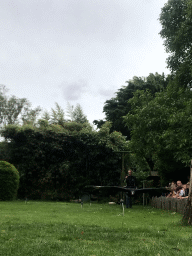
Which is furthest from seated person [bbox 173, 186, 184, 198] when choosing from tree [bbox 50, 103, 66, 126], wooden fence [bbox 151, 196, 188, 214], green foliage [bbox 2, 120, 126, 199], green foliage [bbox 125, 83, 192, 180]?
tree [bbox 50, 103, 66, 126]

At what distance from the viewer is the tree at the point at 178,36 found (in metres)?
16.4

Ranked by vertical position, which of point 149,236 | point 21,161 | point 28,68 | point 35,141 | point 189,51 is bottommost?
point 149,236

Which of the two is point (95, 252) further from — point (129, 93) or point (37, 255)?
point (129, 93)

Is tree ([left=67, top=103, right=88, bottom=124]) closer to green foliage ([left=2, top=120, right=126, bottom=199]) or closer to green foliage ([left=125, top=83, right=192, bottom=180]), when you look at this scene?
green foliage ([left=2, top=120, right=126, bottom=199])

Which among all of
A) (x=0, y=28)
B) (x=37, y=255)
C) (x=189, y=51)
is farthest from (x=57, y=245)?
(x=189, y=51)

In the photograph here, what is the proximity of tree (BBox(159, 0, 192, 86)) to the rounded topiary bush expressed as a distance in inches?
479

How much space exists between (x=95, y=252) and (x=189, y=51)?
14500 mm

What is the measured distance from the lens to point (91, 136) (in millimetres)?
22953

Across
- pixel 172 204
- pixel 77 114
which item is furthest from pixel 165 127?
pixel 77 114

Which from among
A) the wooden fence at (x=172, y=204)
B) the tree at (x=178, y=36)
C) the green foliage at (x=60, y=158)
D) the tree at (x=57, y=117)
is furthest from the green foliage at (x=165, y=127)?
the tree at (x=57, y=117)

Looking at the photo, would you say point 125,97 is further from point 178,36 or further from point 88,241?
point 88,241

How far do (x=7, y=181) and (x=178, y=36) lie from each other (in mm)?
13671

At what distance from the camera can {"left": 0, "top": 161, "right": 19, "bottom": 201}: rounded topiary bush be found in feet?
62.4

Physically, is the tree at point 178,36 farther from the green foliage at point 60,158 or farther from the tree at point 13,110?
the tree at point 13,110
